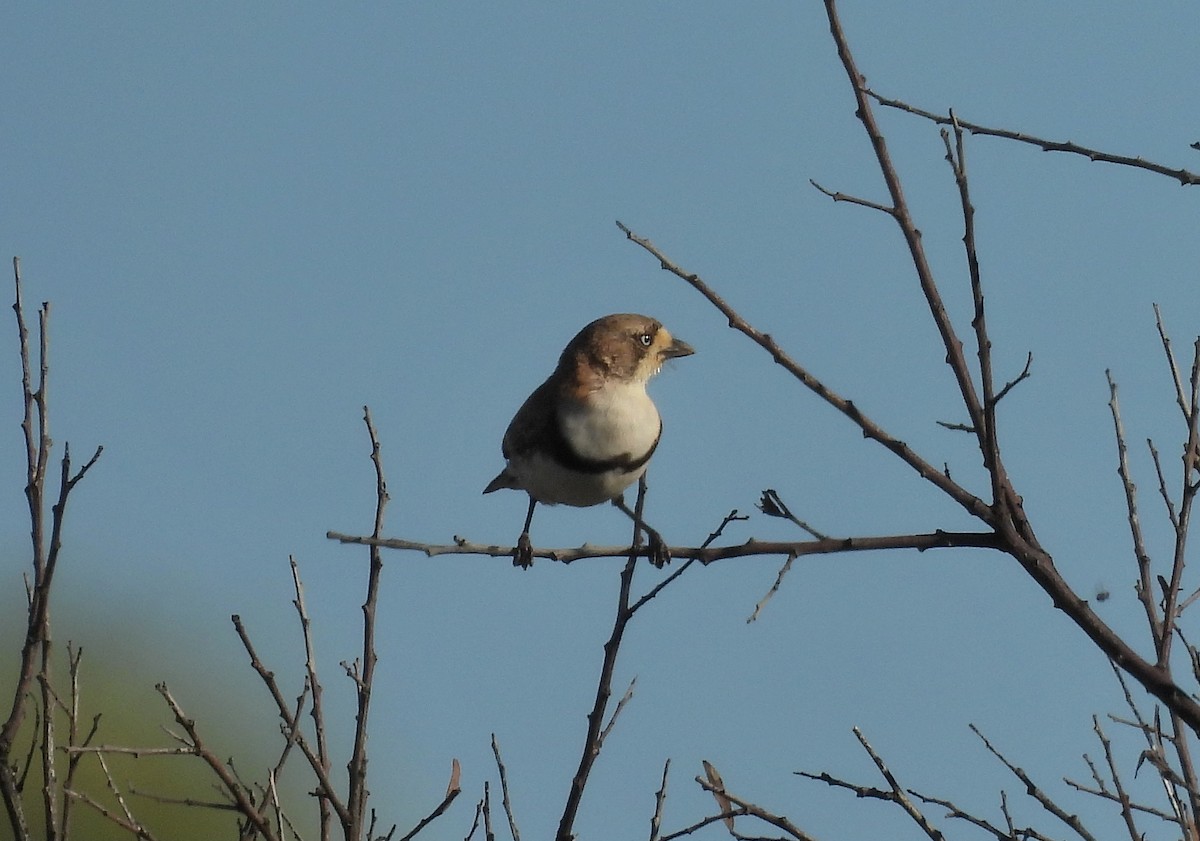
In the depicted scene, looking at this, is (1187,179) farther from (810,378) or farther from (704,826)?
(704,826)

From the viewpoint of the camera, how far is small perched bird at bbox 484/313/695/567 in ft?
→ 20.7

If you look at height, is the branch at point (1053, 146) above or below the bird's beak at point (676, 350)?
below

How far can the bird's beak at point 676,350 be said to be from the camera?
6.92 metres

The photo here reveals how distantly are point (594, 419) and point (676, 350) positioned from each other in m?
0.75

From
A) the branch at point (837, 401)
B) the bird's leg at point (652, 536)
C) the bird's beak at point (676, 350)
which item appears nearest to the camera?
the branch at point (837, 401)

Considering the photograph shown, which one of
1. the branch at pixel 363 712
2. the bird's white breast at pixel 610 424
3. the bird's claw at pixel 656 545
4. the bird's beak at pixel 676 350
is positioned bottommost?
the branch at pixel 363 712

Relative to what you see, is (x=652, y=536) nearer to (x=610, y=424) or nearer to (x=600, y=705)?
(x=610, y=424)

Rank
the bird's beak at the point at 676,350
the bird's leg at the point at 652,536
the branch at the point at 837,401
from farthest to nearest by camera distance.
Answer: the bird's beak at the point at 676,350 < the bird's leg at the point at 652,536 < the branch at the point at 837,401

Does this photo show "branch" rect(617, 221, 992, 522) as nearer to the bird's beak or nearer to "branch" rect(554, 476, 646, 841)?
"branch" rect(554, 476, 646, 841)

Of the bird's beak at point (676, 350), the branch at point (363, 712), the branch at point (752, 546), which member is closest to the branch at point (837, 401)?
the branch at point (752, 546)

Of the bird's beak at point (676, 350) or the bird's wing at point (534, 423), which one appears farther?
the bird's beak at point (676, 350)

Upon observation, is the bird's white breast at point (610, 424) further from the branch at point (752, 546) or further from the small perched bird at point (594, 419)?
the branch at point (752, 546)

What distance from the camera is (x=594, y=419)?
6.41m

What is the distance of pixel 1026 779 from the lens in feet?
14.0
